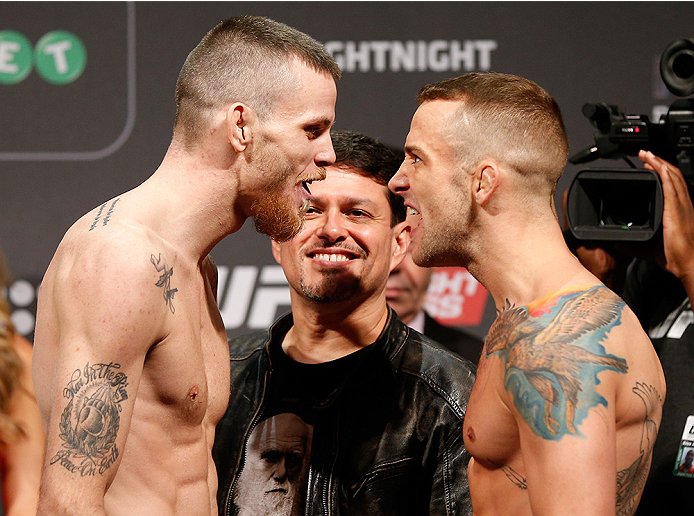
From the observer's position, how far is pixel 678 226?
1853 mm

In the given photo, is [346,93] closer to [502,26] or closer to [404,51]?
[404,51]

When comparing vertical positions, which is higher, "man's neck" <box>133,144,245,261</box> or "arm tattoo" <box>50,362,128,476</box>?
"man's neck" <box>133,144,245,261</box>

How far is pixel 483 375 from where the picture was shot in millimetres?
1488

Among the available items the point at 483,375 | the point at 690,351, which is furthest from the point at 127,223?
the point at 690,351

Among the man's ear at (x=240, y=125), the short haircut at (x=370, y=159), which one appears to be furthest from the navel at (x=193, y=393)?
the short haircut at (x=370, y=159)

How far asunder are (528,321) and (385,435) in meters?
0.62

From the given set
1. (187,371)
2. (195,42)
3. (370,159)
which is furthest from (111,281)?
(195,42)

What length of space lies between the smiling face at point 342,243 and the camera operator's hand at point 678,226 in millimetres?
663

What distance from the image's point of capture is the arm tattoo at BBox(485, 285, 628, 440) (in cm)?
120

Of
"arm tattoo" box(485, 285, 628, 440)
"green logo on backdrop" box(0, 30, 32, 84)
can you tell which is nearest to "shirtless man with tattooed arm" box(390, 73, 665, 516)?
"arm tattoo" box(485, 285, 628, 440)

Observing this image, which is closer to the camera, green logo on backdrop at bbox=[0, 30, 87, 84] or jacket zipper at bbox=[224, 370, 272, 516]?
jacket zipper at bbox=[224, 370, 272, 516]

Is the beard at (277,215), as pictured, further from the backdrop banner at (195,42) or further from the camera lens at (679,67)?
the backdrop banner at (195,42)

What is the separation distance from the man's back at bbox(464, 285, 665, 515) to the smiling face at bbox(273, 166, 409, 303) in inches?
20.8

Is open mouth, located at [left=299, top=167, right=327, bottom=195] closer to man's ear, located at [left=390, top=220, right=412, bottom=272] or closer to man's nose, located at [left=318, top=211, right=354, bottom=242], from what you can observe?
man's nose, located at [left=318, top=211, right=354, bottom=242]
